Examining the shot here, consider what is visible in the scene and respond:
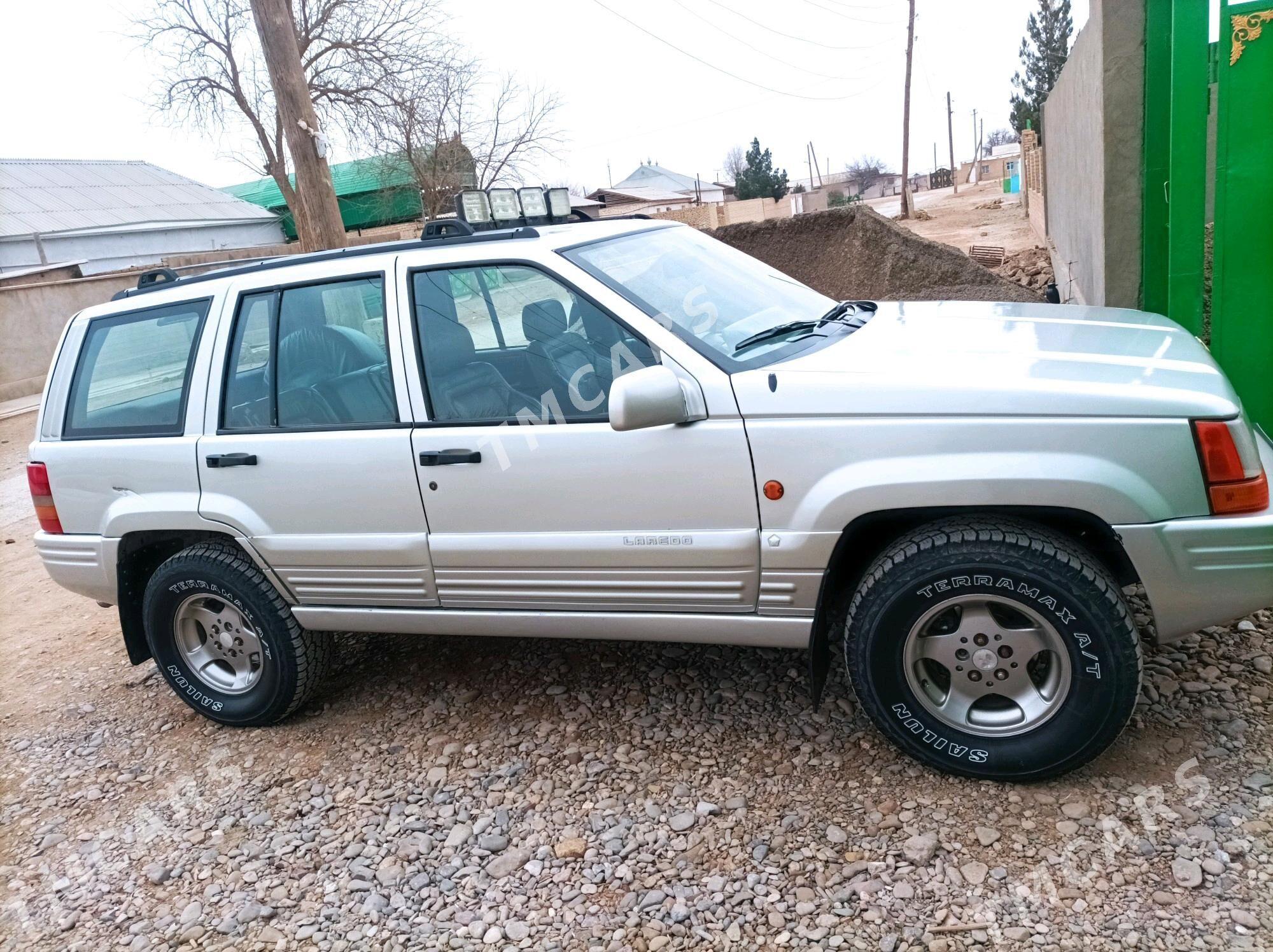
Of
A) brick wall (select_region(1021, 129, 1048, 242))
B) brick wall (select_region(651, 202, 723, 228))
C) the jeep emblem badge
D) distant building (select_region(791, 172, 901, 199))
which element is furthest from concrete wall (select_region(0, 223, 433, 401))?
distant building (select_region(791, 172, 901, 199))

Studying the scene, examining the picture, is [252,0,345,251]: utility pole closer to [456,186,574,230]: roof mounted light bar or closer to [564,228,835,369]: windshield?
[456,186,574,230]: roof mounted light bar

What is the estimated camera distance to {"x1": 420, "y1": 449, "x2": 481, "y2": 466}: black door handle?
11.5ft

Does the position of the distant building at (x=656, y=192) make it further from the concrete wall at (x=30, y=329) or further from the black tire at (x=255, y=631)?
the black tire at (x=255, y=631)

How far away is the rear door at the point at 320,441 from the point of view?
3.72 m

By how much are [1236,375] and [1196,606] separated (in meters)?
2.51

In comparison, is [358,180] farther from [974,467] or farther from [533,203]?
[974,467]

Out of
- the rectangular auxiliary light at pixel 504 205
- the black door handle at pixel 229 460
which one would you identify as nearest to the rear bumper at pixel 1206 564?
the rectangular auxiliary light at pixel 504 205

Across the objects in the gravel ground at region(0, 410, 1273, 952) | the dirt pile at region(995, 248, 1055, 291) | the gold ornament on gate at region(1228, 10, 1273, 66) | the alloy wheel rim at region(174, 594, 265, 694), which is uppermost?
the gold ornament on gate at region(1228, 10, 1273, 66)

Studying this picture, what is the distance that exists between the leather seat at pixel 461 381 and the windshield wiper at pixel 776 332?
0.74 meters

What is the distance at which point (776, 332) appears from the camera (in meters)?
3.62

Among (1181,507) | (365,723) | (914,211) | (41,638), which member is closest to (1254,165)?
(1181,507)

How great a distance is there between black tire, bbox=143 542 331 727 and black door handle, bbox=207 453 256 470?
0.38 meters

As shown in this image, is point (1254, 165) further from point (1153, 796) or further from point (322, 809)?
point (322, 809)

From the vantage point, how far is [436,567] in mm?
3730
